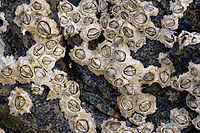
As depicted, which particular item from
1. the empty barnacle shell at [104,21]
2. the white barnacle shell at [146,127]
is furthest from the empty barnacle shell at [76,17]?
the white barnacle shell at [146,127]

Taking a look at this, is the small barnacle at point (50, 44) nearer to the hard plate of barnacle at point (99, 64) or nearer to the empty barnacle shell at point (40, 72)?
the hard plate of barnacle at point (99, 64)

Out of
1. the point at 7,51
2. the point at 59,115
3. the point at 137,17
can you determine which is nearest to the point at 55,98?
the point at 59,115

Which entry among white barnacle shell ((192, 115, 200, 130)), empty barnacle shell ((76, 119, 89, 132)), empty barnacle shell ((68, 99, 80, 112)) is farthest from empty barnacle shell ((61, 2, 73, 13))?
white barnacle shell ((192, 115, 200, 130))

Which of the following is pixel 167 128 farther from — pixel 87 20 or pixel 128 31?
pixel 87 20

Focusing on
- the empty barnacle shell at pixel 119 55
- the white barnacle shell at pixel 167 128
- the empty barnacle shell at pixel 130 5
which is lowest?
the white barnacle shell at pixel 167 128

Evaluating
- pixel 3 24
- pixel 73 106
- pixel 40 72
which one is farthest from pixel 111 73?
pixel 3 24

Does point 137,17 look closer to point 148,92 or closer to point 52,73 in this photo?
point 148,92

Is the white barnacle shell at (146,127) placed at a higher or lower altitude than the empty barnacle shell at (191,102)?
lower
